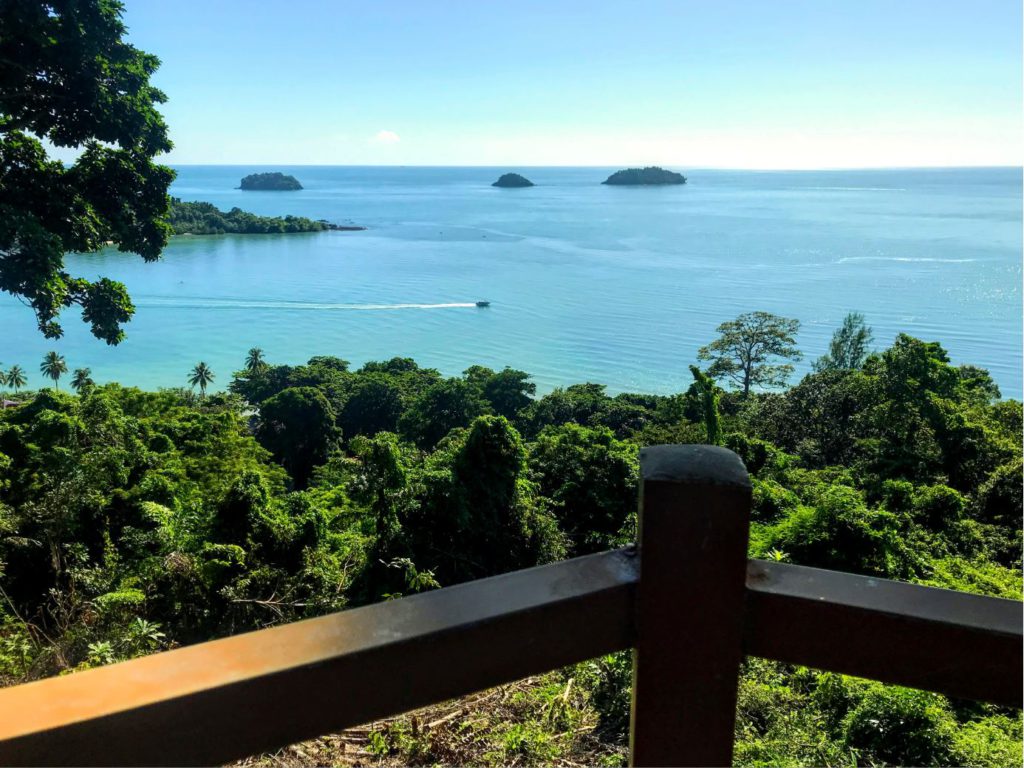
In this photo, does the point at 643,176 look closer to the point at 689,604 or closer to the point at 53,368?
the point at 53,368

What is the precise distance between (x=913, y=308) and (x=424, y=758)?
56.2 m

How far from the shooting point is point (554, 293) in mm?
57594

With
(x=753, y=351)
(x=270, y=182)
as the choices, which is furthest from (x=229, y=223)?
(x=270, y=182)

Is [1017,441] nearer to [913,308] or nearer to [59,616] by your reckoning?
[59,616]

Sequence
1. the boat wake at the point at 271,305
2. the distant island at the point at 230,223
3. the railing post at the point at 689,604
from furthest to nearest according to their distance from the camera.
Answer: the distant island at the point at 230,223 < the boat wake at the point at 271,305 < the railing post at the point at 689,604

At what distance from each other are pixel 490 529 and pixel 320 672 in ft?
34.8

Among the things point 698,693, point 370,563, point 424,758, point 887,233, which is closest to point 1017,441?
point 370,563

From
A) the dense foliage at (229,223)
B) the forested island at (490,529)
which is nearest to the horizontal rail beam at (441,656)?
the forested island at (490,529)

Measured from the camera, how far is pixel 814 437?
23094 millimetres

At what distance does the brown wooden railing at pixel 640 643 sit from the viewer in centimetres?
65

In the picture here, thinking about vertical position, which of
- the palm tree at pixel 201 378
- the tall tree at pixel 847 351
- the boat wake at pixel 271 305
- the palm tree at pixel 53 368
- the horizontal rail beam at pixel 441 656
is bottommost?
the palm tree at pixel 201 378

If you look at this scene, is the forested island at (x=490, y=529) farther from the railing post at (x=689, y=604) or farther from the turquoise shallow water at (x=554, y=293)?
the turquoise shallow water at (x=554, y=293)

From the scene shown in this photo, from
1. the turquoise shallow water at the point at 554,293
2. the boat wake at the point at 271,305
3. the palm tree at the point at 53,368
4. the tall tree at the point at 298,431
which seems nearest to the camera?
the tall tree at the point at 298,431

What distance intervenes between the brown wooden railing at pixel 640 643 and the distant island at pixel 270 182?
174591 millimetres
